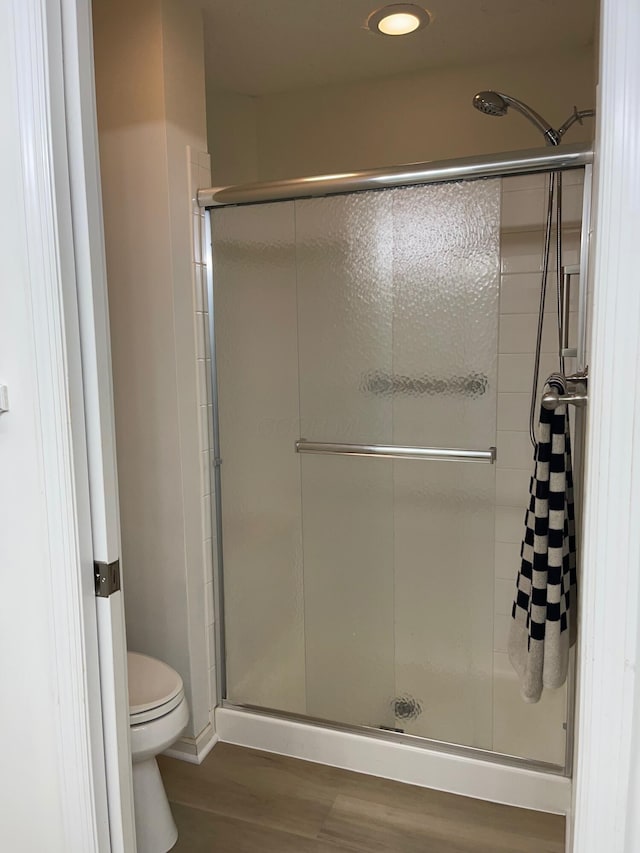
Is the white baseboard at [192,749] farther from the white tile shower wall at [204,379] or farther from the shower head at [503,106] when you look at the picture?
the shower head at [503,106]

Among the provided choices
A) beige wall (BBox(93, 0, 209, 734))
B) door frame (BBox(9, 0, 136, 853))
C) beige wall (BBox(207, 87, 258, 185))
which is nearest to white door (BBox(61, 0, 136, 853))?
door frame (BBox(9, 0, 136, 853))

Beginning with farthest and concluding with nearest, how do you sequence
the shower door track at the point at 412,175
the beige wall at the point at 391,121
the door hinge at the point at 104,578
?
the beige wall at the point at 391,121 < the shower door track at the point at 412,175 < the door hinge at the point at 104,578

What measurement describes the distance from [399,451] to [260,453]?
20.2 inches

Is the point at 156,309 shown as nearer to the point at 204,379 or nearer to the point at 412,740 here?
the point at 204,379

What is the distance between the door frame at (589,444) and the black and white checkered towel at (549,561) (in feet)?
1.86

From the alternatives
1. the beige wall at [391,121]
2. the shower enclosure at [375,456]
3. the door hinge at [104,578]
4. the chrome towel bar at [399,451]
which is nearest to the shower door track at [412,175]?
the shower enclosure at [375,456]

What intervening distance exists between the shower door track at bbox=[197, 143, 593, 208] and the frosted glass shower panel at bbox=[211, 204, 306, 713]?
9 cm

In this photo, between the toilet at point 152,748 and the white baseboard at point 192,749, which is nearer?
the toilet at point 152,748

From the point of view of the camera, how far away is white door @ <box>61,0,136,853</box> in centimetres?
110

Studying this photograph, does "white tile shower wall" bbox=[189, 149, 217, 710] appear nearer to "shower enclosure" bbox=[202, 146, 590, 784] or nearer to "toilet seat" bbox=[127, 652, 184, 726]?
"shower enclosure" bbox=[202, 146, 590, 784]

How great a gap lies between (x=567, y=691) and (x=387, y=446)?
913mm

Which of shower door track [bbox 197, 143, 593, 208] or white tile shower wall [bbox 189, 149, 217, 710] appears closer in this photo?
shower door track [bbox 197, 143, 593, 208]

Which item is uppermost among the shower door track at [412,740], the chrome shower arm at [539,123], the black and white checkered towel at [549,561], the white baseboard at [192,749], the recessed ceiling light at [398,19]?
the recessed ceiling light at [398,19]

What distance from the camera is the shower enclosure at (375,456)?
2.01 metres
